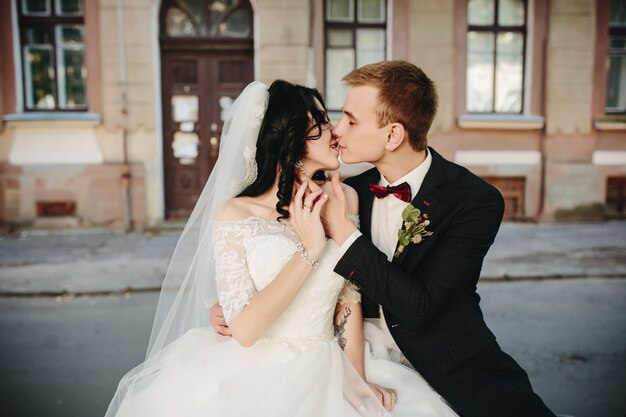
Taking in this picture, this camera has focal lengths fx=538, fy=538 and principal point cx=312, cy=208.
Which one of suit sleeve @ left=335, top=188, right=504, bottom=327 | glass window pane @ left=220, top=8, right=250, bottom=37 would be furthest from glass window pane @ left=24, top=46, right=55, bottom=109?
suit sleeve @ left=335, top=188, right=504, bottom=327

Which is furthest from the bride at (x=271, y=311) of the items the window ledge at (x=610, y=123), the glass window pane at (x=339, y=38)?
the window ledge at (x=610, y=123)

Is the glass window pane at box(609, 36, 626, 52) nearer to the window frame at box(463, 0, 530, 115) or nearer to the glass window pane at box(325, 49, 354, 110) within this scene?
the window frame at box(463, 0, 530, 115)

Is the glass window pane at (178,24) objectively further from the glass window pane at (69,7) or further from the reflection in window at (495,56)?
the reflection in window at (495,56)

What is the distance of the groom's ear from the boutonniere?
315 mm

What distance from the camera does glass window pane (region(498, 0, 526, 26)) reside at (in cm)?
978

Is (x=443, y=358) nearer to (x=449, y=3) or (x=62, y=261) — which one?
(x=62, y=261)

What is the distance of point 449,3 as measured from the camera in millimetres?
9305

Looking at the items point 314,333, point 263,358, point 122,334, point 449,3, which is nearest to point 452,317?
point 314,333

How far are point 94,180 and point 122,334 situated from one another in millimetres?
4894

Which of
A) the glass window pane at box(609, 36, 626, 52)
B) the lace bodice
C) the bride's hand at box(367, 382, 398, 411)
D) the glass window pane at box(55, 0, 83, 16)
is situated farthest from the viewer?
the glass window pane at box(609, 36, 626, 52)

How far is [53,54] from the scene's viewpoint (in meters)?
9.16

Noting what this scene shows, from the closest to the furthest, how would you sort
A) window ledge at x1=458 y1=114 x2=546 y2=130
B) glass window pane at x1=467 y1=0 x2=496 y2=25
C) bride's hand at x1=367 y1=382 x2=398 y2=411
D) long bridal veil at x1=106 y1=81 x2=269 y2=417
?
bride's hand at x1=367 y1=382 x2=398 y2=411 → long bridal veil at x1=106 y1=81 x2=269 y2=417 → window ledge at x1=458 y1=114 x2=546 y2=130 → glass window pane at x1=467 y1=0 x2=496 y2=25

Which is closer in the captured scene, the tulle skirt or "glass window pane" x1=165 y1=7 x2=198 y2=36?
the tulle skirt

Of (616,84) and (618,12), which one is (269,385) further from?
(618,12)
